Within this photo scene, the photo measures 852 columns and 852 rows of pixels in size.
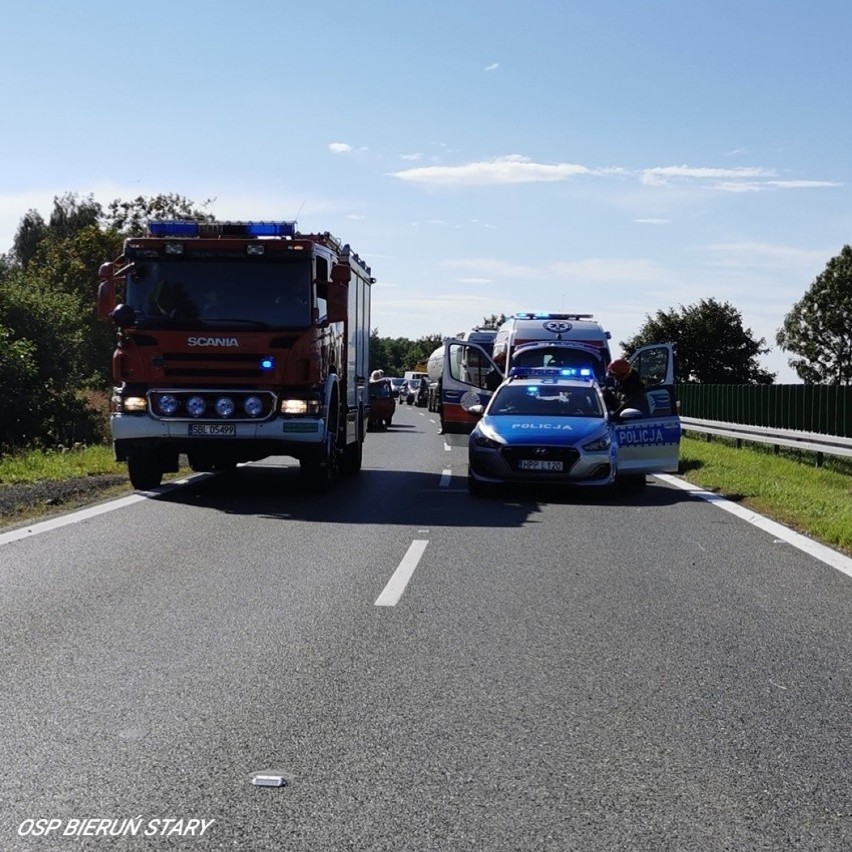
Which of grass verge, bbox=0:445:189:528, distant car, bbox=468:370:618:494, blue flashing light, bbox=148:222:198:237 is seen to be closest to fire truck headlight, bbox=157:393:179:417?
grass verge, bbox=0:445:189:528

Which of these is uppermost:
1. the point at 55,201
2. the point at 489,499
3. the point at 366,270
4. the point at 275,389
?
the point at 55,201

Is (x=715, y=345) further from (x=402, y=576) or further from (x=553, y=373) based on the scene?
(x=402, y=576)

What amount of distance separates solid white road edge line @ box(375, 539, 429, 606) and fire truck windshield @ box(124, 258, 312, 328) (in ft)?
16.2

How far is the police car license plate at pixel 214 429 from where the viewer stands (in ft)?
50.7

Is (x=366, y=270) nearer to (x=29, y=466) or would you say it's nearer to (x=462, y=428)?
(x=462, y=428)

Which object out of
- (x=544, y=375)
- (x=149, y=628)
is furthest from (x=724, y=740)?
(x=544, y=375)

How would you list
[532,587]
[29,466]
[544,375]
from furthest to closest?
[544,375] < [29,466] < [532,587]

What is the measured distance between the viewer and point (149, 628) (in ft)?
24.0

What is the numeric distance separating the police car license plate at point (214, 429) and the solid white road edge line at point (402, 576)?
464 centimetres

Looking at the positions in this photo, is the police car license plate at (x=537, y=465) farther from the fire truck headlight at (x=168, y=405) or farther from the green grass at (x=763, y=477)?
the fire truck headlight at (x=168, y=405)

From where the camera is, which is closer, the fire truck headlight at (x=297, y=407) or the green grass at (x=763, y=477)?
the green grass at (x=763, y=477)

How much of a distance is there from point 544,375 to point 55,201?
3216 inches

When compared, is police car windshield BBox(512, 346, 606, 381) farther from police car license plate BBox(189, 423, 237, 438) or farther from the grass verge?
police car license plate BBox(189, 423, 237, 438)

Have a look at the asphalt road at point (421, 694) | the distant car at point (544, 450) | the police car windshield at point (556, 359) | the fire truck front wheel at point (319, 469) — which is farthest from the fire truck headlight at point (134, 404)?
the police car windshield at point (556, 359)
